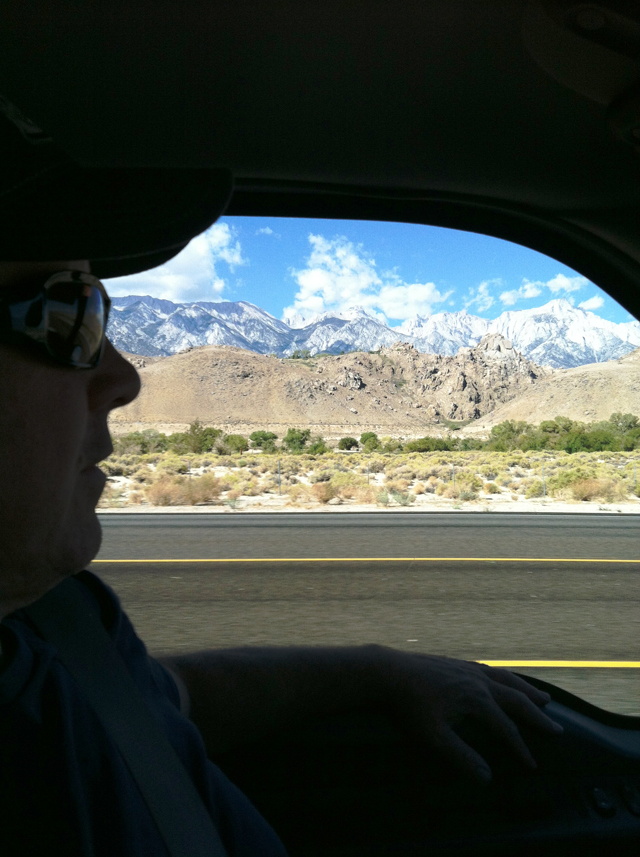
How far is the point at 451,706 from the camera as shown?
202 cm

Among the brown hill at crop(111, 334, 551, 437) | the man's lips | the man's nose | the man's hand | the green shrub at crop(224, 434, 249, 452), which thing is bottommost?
the man's hand

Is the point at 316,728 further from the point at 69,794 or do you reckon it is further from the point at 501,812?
the point at 69,794

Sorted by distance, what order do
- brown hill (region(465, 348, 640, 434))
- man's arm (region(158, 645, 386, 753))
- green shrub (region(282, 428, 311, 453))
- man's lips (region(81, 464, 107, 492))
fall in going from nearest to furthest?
man's lips (region(81, 464, 107, 492))
man's arm (region(158, 645, 386, 753))
green shrub (region(282, 428, 311, 453))
brown hill (region(465, 348, 640, 434))

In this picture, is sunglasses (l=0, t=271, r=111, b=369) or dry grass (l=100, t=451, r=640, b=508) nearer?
sunglasses (l=0, t=271, r=111, b=369)

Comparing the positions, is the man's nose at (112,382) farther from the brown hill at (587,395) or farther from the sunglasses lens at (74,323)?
the brown hill at (587,395)

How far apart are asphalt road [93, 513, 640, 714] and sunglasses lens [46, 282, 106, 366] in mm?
3264

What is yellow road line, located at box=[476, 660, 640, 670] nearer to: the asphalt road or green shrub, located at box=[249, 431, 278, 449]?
the asphalt road

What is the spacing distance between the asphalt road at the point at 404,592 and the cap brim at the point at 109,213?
3.22 m

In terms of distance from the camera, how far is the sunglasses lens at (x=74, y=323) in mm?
1257

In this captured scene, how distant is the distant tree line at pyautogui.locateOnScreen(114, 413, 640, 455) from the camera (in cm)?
4797

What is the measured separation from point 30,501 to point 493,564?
825cm

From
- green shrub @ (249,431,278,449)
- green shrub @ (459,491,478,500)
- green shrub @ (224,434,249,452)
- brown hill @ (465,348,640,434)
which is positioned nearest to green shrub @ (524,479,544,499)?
green shrub @ (459,491,478,500)

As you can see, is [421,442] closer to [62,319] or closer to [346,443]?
[346,443]

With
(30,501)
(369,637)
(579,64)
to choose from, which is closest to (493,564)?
(369,637)
